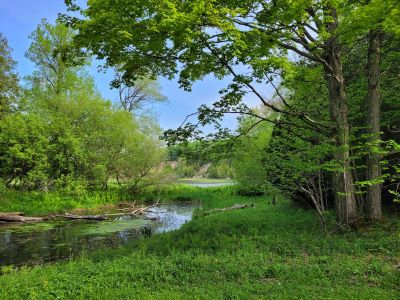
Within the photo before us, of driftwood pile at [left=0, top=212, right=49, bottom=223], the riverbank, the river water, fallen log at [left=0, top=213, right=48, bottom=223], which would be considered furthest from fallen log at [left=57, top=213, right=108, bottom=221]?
fallen log at [left=0, top=213, right=48, bottom=223]

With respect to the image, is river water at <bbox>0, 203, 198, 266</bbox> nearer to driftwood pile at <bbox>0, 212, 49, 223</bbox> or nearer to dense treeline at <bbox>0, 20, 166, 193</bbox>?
driftwood pile at <bbox>0, 212, 49, 223</bbox>

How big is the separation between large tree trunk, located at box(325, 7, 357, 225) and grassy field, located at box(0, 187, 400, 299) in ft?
2.56

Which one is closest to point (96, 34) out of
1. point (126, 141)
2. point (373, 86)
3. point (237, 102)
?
point (237, 102)

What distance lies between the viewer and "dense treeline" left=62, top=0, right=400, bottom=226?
306 inches

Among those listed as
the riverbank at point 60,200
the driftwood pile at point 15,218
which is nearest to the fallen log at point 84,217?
the driftwood pile at point 15,218

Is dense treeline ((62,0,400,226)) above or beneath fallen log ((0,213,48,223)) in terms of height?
above

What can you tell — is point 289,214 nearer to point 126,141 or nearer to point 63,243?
point 63,243

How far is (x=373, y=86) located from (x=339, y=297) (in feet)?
23.3

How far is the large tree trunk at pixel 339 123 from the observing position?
965cm

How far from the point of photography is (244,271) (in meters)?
6.87

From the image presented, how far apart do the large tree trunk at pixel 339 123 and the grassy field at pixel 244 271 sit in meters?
0.78

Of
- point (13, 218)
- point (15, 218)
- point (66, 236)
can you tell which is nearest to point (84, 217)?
point (15, 218)

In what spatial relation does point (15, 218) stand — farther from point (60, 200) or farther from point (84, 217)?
point (60, 200)

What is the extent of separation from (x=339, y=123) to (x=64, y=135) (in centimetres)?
2080
